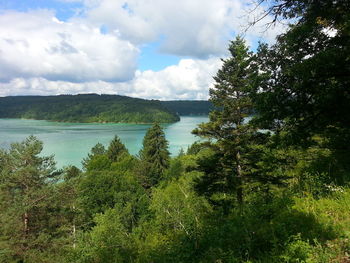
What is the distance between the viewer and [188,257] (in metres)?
3.90

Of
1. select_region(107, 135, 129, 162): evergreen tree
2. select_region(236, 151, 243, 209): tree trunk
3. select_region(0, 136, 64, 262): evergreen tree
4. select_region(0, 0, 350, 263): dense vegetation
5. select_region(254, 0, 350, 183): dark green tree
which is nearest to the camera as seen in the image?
select_region(0, 0, 350, 263): dense vegetation

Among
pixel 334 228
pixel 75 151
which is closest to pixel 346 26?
pixel 334 228

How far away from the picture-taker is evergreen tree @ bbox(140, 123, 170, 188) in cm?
3528

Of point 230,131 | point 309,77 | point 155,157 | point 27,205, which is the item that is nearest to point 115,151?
point 155,157

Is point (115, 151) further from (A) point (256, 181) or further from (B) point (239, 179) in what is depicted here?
(A) point (256, 181)

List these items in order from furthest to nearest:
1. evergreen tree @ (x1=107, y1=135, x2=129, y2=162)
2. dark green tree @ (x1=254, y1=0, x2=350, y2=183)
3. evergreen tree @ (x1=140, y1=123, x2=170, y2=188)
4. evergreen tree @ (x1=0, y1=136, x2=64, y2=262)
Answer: evergreen tree @ (x1=107, y1=135, x2=129, y2=162) < evergreen tree @ (x1=140, y1=123, x2=170, y2=188) < evergreen tree @ (x1=0, y1=136, x2=64, y2=262) < dark green tree @ (x1=254, y1=0, x2=350, y2=183)

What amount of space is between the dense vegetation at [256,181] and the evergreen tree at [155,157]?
1990cm

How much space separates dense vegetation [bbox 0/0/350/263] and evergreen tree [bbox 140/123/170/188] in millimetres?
19899

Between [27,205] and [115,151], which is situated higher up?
[27,205]

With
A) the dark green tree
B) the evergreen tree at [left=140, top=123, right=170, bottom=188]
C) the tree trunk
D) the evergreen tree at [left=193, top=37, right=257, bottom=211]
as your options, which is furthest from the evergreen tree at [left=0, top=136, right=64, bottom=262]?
the evergreen tree at [left=140, top=123, right=170, bottom=188]

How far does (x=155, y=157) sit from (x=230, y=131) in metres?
25.7

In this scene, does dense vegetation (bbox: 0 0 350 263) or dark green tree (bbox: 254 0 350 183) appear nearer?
dense vegetation (bbox: 0 0 350 263)

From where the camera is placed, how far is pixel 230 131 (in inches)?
464

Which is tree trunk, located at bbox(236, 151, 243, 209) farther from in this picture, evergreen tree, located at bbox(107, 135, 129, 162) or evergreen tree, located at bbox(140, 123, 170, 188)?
evergreen tree, located at bbox(107, 135, 129, 162)
